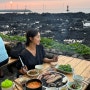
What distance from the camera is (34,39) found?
3.26 m

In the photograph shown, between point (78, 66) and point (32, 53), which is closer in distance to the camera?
point (78, 66)

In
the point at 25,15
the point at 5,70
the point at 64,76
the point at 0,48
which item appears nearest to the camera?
the point at 64,76

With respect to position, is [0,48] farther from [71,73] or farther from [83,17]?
[83,17]

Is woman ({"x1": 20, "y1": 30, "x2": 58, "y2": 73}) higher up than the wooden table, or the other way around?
woman ({"x1": 20, "y1": 30, "x2": 58, "y2": 73})

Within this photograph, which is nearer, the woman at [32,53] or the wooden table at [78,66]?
the wooden table at [78,66]

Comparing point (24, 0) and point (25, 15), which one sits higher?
point (24, 0)

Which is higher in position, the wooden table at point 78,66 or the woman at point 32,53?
the woman at point 32,53

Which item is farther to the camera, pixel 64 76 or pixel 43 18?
pixel 43 18

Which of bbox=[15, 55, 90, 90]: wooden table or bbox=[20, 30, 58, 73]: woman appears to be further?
bbox=[20, 30, 58, 73]: woman

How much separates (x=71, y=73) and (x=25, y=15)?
37.0ft

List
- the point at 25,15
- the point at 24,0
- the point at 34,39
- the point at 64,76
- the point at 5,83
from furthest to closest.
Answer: the point at 25,15
the point at 24,0
the point at 34,39
the point at 64,76
the point at 5,83

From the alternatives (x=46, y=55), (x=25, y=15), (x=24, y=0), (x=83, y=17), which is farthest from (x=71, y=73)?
(x=25, y=15)

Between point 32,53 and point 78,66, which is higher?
point 32,53

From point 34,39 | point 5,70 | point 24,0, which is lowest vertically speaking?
point 5,70
